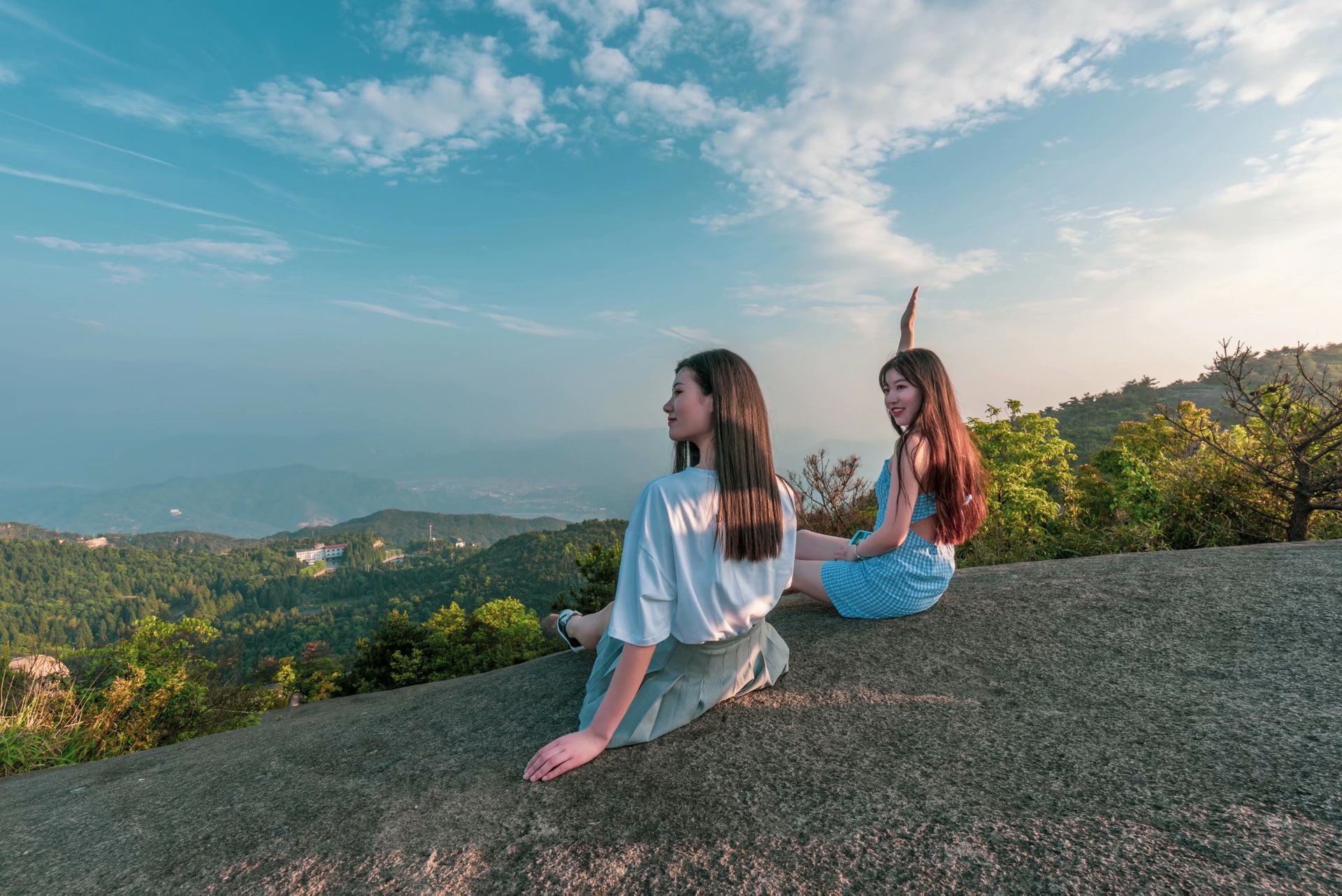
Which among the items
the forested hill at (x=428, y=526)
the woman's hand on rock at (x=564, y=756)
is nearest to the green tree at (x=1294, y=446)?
the woman's hand on rock at (x=564, y=756)

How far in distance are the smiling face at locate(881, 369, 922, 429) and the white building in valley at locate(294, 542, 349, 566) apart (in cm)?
11573

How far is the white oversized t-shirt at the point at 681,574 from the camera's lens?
241cm

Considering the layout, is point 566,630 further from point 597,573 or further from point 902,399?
point 597,573

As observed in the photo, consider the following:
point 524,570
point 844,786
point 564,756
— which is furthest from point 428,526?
point 844,786

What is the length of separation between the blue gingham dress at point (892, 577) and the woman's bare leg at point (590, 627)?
1.61 m

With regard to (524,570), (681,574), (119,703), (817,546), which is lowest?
(524,570)

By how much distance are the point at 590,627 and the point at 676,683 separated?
2.98 feet

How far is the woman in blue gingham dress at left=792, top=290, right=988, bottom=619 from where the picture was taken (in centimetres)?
377

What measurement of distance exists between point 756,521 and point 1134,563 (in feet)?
13.3

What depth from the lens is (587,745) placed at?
101 inches

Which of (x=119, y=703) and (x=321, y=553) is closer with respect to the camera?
(x=119, y=703)

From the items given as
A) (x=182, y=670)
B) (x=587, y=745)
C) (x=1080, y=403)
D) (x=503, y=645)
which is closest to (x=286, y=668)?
(x=503, y=645)

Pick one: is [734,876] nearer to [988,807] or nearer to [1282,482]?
[988,807]

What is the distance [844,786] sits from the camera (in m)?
2.38
